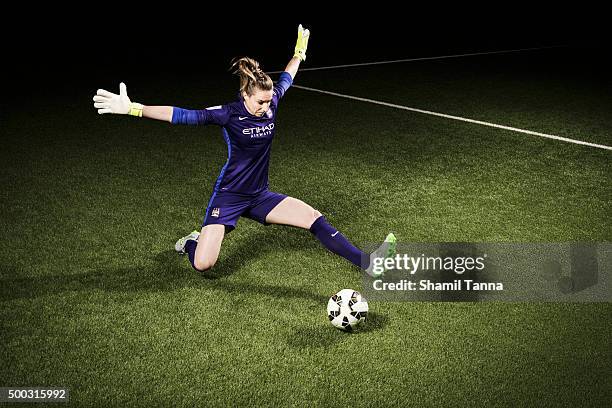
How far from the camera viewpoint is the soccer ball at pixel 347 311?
5254 mm

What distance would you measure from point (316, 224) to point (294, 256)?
58 cm

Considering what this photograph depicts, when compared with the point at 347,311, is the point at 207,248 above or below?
above

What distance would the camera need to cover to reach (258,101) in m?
5.73

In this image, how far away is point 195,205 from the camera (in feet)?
25.4

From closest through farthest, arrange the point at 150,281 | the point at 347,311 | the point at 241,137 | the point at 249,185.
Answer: the point at 347,311 → the point at 241,137 → the point at 150,281 → the point at 249,185

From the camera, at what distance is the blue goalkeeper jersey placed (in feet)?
18.8

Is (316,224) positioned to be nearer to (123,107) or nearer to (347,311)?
(347,311)

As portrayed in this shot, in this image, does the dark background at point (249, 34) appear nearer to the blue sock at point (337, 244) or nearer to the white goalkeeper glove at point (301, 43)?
the white goalkeeper glove at point (301, 43)

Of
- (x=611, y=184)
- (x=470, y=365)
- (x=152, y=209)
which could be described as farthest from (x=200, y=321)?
(x=611, y=184)

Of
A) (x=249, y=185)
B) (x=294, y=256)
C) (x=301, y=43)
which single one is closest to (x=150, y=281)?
(x=249, y=185)

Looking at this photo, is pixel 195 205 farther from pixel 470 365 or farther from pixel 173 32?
pixel 173 32

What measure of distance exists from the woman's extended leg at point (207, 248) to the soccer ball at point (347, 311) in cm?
116

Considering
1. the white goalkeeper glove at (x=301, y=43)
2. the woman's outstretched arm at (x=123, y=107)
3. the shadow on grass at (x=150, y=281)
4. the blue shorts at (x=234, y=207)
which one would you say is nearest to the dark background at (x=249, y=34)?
the white goalkeeper glove at (x=301, y=43)

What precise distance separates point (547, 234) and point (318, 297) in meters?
2.45
